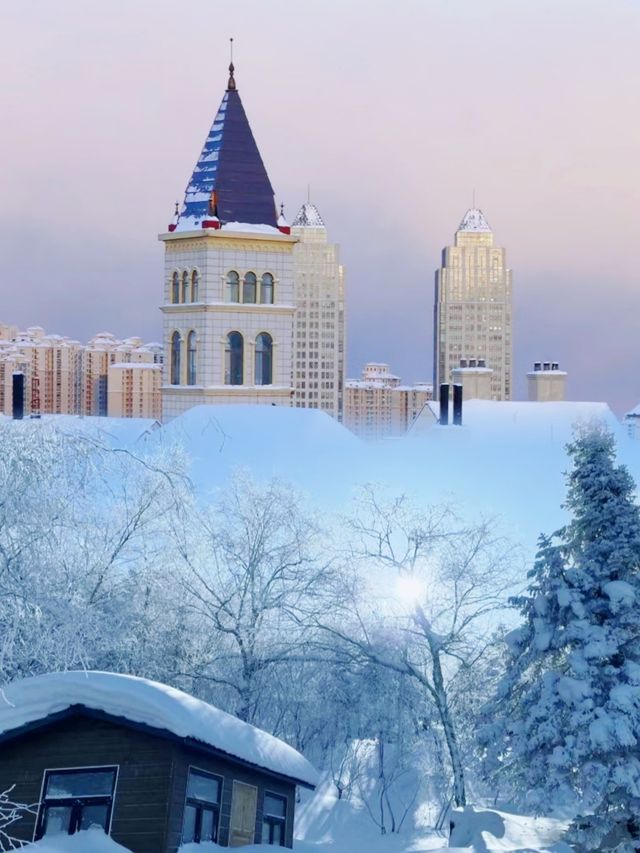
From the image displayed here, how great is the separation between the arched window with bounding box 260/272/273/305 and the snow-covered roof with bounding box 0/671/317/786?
53931 mm

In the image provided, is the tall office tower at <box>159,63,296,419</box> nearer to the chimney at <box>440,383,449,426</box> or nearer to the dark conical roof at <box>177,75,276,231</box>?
the dark conical roof at <box>177,75,276,231</box>

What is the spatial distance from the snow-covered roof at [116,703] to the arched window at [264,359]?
53.2 metres

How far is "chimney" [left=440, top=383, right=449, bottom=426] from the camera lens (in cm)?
7244

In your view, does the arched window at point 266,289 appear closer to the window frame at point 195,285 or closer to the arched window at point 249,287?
the arched window at point 249,287

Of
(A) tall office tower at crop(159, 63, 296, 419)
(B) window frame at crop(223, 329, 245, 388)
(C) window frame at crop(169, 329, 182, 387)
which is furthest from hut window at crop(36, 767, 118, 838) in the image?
(C) window frame at crop(169, 329, 182, 387)

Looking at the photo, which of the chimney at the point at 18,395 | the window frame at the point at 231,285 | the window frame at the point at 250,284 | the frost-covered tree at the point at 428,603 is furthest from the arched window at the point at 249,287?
the frost-covered tree at the point at 428,603

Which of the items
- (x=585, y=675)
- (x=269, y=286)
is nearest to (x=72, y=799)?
(x=585, y=675)

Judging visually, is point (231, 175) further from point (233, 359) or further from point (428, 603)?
point (428, 603)

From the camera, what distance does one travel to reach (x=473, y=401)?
7675 centimetres

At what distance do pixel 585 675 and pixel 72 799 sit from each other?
9605 millimetres

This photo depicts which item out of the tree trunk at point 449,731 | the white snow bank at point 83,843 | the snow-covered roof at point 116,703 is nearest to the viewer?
the white snow bank at point 83,843

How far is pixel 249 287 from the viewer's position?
78.5 meters

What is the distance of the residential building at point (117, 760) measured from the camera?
78.9ft

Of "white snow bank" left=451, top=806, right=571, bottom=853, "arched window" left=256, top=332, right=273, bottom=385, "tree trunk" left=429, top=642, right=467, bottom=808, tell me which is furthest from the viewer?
"arched window" left=256, top=332, right=273, bottom=385
